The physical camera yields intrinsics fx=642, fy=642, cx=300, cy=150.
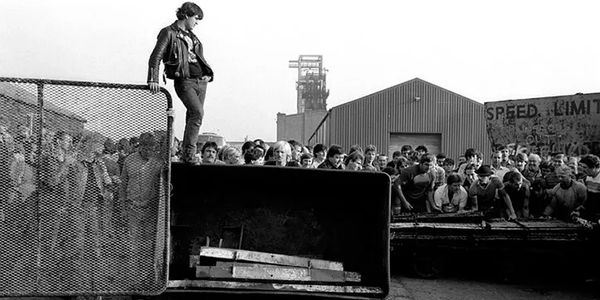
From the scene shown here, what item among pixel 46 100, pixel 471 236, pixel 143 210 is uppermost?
pixel 46 100

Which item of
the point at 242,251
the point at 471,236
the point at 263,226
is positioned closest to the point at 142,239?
the point at 242,251

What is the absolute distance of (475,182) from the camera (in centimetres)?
965

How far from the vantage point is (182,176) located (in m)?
5.27

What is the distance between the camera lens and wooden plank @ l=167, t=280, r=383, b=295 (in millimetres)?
4664

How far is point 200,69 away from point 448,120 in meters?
29.8

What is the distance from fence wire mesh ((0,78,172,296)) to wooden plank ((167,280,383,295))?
42 cm

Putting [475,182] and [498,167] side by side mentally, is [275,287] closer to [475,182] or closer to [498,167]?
[475,182]

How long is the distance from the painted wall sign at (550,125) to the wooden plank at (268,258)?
862cm

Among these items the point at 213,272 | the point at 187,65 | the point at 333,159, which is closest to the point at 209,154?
the point at 333,159

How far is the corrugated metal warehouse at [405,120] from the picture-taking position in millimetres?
33562

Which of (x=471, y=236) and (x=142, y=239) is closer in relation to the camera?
(x=142, y=239)

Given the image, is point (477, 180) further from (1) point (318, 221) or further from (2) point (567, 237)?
(1) point (318, 221)

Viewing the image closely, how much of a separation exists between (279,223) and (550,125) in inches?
346

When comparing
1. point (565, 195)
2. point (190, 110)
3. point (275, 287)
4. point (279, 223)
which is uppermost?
point (190, 110)
